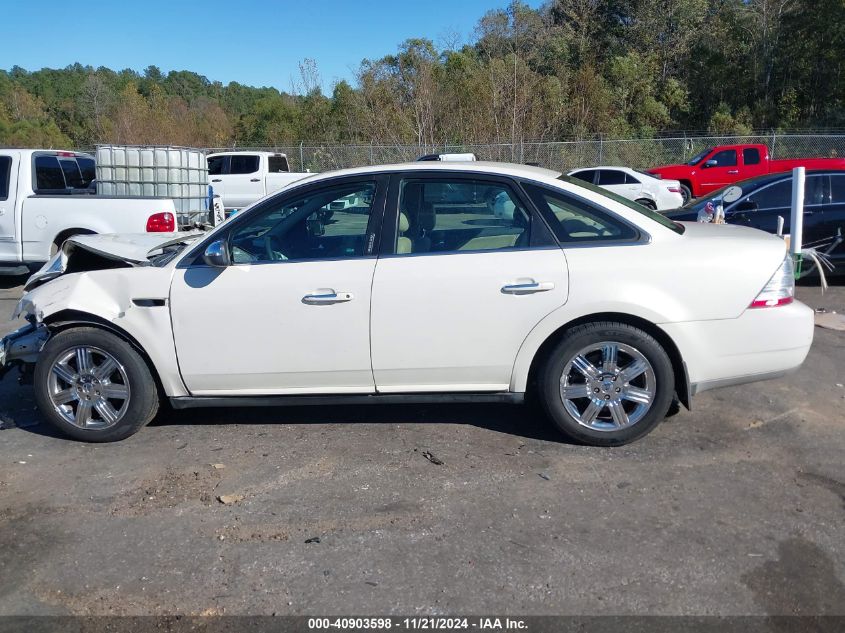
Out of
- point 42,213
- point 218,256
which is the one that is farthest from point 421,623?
point 42,213

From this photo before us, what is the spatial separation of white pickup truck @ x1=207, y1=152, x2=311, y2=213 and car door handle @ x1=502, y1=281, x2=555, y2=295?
16.8 metres

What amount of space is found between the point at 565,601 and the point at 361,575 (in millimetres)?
879

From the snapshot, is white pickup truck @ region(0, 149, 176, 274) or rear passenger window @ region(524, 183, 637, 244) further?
white pickup truck @ region(0, 149, 176, 274)

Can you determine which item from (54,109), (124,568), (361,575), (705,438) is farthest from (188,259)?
(54,109)

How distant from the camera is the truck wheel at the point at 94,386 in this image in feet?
15.2

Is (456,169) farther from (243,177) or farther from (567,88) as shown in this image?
(567,88)

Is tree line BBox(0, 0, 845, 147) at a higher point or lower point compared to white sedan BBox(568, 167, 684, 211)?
higher

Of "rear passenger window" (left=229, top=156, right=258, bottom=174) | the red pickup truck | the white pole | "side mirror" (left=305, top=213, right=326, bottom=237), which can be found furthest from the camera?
the red pickup truck

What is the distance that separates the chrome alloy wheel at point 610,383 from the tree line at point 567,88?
94.5 ft

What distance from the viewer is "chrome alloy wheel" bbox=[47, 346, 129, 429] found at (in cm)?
467

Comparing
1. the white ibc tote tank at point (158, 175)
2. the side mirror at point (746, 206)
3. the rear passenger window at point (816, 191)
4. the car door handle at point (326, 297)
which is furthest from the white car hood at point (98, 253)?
the rear passenger window at point (816, 191)

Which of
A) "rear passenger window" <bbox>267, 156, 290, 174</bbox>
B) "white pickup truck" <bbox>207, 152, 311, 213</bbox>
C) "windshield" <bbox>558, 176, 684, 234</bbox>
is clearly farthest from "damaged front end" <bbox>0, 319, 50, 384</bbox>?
"rear passenger window" <bbox>267, 156, 290, 174</bbox>

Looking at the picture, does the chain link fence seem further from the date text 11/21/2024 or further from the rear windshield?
the date text 11/21/2024

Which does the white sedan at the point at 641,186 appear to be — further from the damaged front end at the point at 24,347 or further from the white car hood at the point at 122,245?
the damaged front end at the point at 24,347
